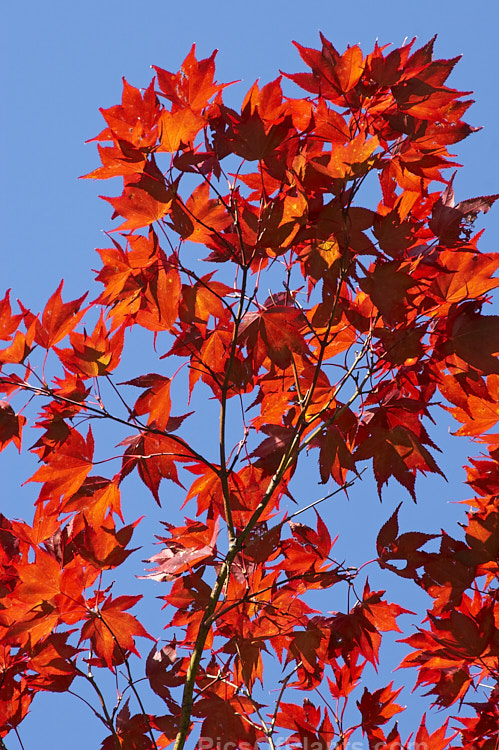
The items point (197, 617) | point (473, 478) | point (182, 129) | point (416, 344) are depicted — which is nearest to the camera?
point (182, 129)

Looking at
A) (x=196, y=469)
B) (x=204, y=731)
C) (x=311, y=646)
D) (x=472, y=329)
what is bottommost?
(x=204, y=731)

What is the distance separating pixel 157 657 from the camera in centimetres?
147

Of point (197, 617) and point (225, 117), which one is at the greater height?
point (225, 117)

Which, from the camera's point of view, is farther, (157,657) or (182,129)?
(157,657)

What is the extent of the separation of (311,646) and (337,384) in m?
0.51

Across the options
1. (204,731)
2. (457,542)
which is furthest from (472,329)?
(204,731)

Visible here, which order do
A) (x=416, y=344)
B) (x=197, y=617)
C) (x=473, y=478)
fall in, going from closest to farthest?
(x=416, y=344) → (x=197, y=617) → (x=473, y=478)

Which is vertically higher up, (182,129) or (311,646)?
(182,129)

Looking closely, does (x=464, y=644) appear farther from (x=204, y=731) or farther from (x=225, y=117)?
(x=225, y=117)

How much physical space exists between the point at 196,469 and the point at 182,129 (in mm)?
618

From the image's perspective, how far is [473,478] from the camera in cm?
160

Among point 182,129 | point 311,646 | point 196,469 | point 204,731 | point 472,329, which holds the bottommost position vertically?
point 204,731

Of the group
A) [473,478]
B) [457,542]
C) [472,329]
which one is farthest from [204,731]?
[472,329]

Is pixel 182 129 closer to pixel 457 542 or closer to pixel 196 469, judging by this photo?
pixel 196 469
